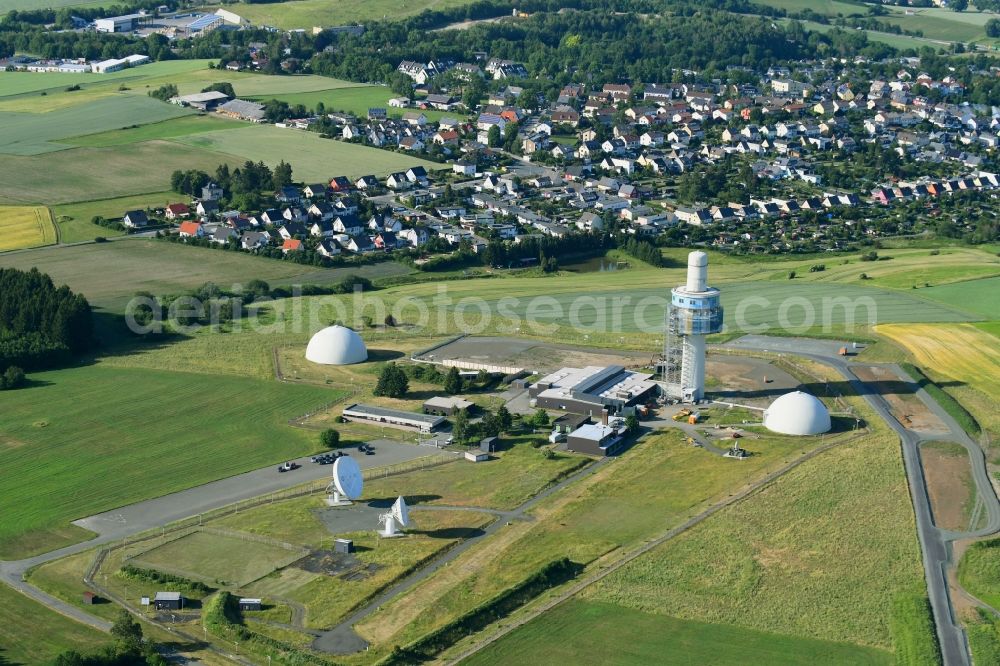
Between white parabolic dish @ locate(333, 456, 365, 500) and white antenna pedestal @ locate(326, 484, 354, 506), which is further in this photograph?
white antenna pedestal @ locate(326, 484, 354, 506)

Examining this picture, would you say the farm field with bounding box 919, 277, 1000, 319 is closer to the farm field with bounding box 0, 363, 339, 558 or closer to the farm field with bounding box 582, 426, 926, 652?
the farm field with bounding box 582, 426, 926, 652

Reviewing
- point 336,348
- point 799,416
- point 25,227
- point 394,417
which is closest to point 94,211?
point 25,227

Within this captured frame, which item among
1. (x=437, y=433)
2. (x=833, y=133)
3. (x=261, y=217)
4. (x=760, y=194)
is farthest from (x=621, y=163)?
(x=437, y=433)

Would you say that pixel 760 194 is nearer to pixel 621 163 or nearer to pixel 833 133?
pixel 621 163

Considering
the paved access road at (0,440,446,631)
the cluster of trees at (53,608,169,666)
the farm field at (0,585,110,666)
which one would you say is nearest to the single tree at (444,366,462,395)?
the paved access road at (0,440,446,631)

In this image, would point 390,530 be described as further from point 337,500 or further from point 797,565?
point 797,565
